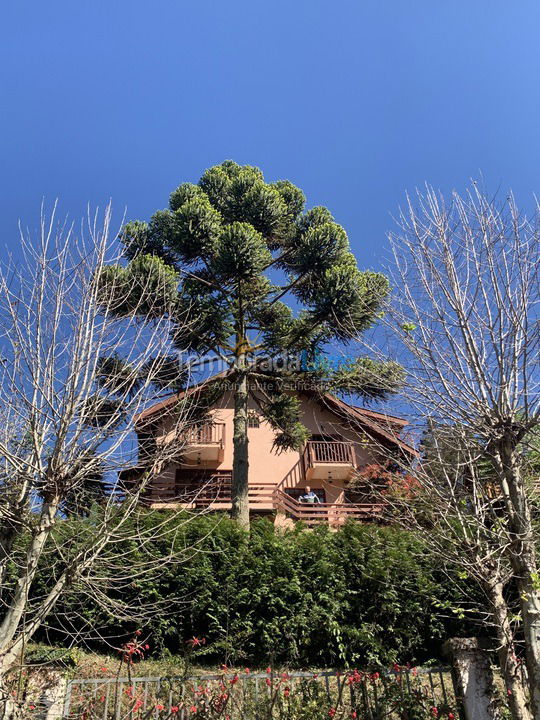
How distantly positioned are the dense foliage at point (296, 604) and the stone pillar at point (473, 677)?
9.34 ft

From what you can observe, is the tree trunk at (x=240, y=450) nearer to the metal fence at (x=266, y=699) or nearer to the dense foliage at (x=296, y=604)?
the dense foliage at (x=296, y=604)

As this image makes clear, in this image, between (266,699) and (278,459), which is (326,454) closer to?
(278,459)

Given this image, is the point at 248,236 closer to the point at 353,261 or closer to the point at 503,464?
the point at 353,261

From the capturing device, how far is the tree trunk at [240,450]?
12992 mm

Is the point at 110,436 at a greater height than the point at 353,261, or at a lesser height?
lesser

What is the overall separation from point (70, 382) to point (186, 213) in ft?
31.6

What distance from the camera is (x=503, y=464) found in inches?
204

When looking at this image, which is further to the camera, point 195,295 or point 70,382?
point 195,295

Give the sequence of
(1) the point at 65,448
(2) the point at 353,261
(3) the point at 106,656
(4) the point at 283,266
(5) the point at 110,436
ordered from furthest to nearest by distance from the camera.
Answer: (4) the point at 283,266, (2) the point at 353,261, (3) the point at 106,656, (5) the point at 110,436, (1) the point at 65,448

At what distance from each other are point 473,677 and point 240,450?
8.56 metres

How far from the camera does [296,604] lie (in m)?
9.41

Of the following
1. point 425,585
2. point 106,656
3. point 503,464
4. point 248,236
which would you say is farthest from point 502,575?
point 248,236

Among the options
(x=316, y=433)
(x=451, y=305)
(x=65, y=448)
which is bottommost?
(x=65, y=448)

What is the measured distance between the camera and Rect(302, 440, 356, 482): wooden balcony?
20531 mm
